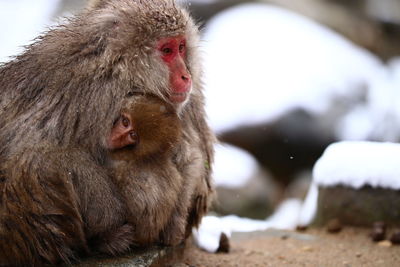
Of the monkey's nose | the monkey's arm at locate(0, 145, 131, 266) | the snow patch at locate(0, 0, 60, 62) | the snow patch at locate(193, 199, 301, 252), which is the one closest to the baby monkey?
the monkey's arm at locate(0, 145, 131, 266)

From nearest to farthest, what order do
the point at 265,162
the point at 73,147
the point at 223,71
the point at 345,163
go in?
1. the point at 73,147
2. the point at 345,163
3. the point at 265,162
4. the point at 223,71

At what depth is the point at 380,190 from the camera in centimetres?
554

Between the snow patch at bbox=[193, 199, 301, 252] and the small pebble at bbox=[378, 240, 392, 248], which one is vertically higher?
the small pebble at bbox=[378, 240, 392, 248]

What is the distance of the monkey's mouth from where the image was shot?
14.3ft

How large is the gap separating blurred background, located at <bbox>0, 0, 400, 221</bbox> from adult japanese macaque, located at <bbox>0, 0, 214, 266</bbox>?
3.74 m

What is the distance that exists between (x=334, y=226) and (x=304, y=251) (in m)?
0.57

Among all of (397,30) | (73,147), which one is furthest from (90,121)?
(397,30)

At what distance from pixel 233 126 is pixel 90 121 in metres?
5.37

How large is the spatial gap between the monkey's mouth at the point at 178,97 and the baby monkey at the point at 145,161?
20 cm

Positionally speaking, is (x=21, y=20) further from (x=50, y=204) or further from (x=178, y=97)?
(x=50, y=204)

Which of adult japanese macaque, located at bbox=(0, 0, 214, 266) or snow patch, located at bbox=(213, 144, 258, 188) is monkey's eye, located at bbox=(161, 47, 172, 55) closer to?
adult japanese macaque, located at bbox=(0, 0, 214, 266)

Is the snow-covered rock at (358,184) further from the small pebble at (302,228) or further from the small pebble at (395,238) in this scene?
the small pebble at (395,238)

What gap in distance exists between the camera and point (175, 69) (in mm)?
4430

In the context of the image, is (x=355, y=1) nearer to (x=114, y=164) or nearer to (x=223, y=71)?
(x=223, y=71)
